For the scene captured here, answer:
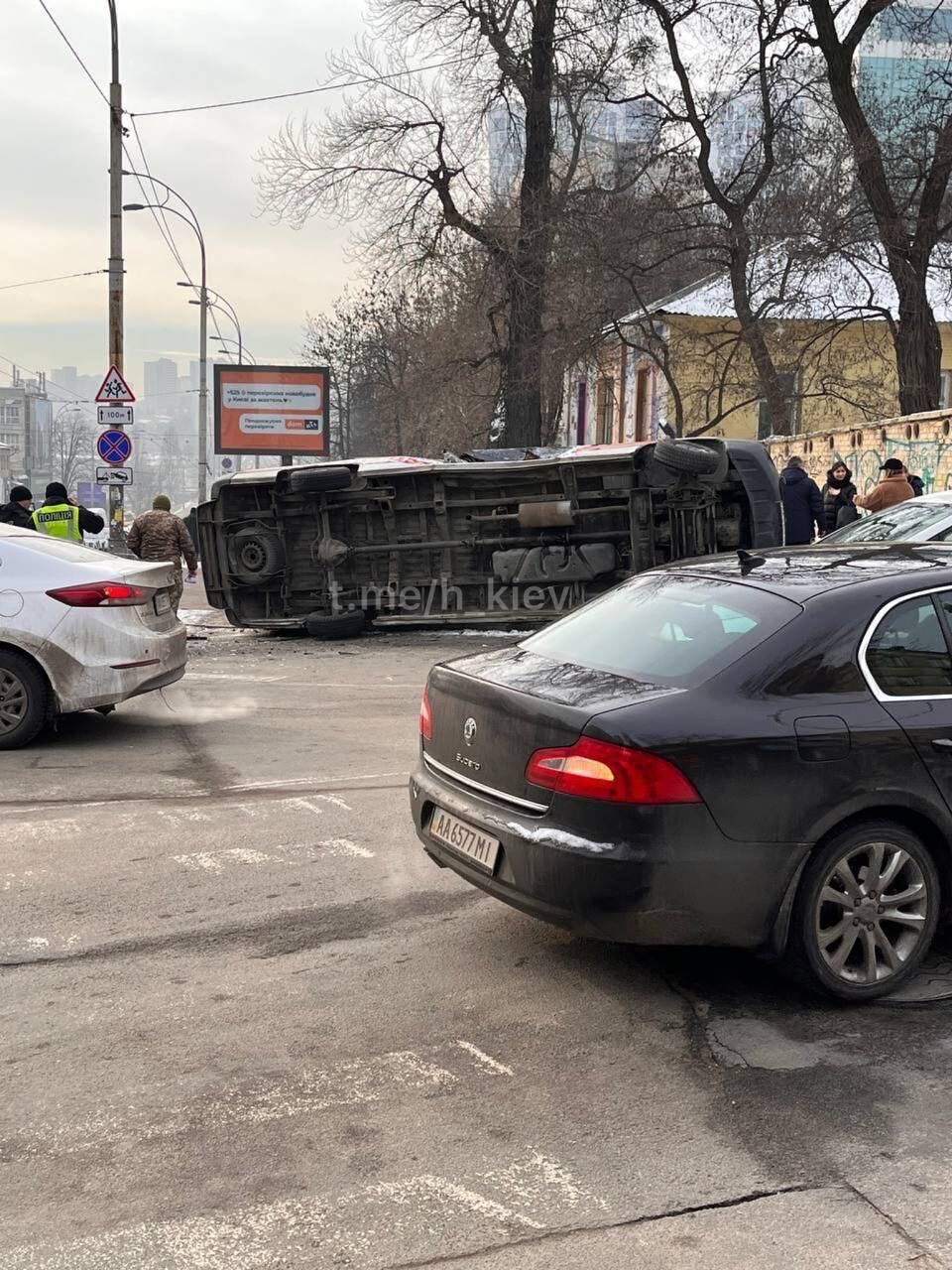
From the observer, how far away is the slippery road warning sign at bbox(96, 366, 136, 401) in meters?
19.5

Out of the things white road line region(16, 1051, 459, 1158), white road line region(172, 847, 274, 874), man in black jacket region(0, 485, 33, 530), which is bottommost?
white road line region(16, 1051, 459, 1158)

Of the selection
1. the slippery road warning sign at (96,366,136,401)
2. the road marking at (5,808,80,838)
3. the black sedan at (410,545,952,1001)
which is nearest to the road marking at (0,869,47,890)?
the road marking at (5,808,80,838)

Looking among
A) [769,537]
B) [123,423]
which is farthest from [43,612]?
[123,423]

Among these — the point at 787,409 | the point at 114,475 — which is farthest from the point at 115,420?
the point at 787,409

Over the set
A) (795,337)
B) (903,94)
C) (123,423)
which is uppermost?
(903,94)

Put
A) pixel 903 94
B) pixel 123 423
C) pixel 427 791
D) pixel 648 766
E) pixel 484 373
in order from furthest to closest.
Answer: pixel 484 373 → pixel 903 94 → pixel 123 423 → pixel 427 791 → pixel 648 766

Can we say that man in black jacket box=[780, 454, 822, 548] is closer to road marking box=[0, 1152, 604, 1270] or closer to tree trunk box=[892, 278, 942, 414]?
tree trunk box=[892, 278, 942, 414]

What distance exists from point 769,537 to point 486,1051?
11932 millimetres

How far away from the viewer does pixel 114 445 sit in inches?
781

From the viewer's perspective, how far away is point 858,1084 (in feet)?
12.6

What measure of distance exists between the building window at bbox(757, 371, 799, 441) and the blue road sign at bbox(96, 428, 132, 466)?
16.0 meters

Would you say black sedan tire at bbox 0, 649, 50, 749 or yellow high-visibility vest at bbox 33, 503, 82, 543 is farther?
yellow high-visibility vest at bbox 33, 503, 82, 543

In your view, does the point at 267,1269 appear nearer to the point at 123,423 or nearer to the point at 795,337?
the point at 123,423

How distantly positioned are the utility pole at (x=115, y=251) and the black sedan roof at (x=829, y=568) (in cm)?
1695
